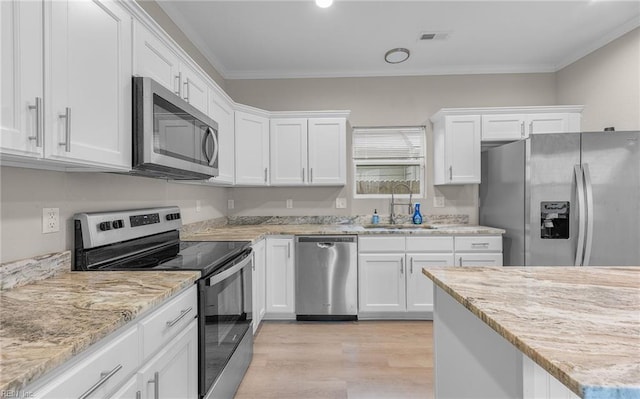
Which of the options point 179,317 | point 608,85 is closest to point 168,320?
point 179,317

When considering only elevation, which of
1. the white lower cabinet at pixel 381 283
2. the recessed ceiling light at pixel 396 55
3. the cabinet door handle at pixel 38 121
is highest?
the recessed ceiling light at pixel 396 55

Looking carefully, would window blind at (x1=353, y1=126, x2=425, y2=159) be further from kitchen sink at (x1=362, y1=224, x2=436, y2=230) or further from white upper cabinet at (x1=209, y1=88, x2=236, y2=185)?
Answer: white upper cabinet at (x1=209, y1=88, x2=236, y2=185)

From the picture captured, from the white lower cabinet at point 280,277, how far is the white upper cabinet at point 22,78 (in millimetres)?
2314

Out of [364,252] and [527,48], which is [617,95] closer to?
[527,48]

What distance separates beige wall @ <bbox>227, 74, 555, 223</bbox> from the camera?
389cm

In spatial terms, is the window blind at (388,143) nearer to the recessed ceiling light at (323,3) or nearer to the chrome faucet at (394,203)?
the chrome faucet at (394,203)

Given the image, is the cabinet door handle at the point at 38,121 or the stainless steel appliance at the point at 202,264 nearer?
the cabinet door handle at the point at 38,121

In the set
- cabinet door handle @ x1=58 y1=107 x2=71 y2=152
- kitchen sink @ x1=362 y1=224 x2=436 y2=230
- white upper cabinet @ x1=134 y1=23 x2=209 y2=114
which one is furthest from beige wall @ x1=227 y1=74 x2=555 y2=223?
cabinet door handle @ x1=58 y1=107 x2=71 y2=152

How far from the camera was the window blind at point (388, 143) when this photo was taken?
399cm

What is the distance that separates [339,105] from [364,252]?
180cm

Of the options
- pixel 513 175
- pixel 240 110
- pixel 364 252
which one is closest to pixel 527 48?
pixel 513 175

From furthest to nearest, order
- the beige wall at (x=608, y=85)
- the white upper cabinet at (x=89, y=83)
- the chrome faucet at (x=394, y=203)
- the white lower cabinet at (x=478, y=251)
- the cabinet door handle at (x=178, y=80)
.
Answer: the chrome faucet at (x=394, y=203) → the white lower cabinet at (x=478, y=251) → the beige wall at (x=608, y=85) → the cabinet door handle at (x=178, y=80) → the white upper cabinet at (x=89, y=83)

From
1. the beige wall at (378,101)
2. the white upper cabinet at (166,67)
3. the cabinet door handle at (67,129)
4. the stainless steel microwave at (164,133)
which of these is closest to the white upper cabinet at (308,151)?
the beige wall at (378,101)

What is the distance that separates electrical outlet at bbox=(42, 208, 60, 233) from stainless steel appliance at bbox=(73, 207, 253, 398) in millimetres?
93
